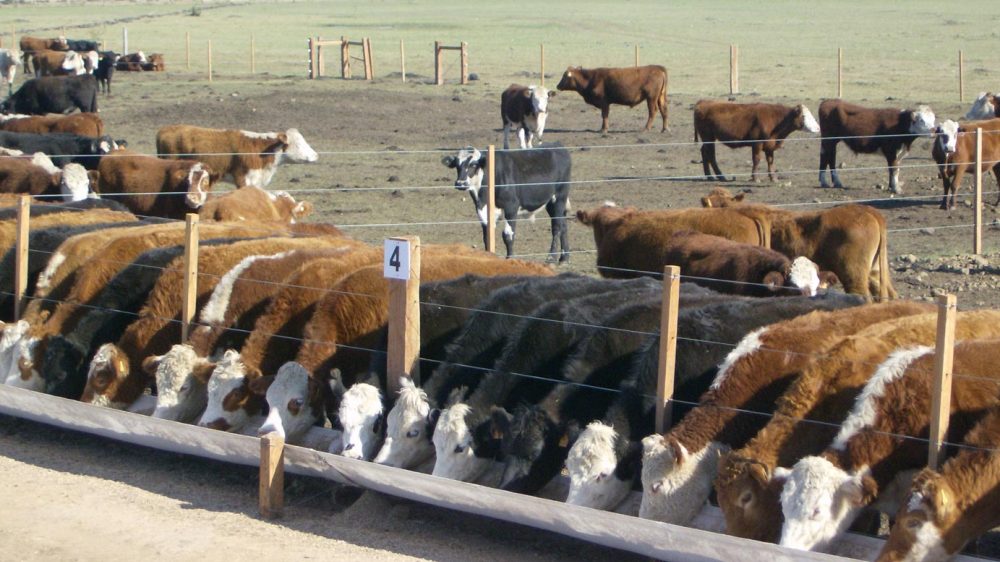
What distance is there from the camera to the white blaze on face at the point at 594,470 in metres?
6.62

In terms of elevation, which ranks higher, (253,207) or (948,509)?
(253,207)

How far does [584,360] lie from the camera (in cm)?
740

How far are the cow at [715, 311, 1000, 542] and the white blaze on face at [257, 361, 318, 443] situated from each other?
2.85 metres

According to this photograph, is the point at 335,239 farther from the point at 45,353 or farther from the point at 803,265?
the point at 803,265

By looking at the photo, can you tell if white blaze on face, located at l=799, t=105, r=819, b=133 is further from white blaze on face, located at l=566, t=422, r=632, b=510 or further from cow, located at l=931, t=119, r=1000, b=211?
white blaze on face, located at l=566, t=422, r=632, b=510

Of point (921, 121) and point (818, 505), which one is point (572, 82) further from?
point (818, 505)

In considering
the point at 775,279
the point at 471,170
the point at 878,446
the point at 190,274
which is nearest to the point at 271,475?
the point at 190,274

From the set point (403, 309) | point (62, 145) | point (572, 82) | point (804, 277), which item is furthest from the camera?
point (572, 82)

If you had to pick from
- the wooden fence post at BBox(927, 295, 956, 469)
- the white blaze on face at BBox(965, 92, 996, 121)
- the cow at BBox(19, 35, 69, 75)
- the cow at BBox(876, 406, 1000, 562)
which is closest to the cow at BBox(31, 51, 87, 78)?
the cow at BBox(19, 35, 69, 75)

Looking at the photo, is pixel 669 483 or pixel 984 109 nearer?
pixel 669 483

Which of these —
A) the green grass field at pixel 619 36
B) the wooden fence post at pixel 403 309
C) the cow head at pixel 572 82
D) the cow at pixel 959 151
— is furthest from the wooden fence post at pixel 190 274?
the green grass field at pixel 619 36

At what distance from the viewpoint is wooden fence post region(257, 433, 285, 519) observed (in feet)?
23.4

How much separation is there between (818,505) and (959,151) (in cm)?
1437

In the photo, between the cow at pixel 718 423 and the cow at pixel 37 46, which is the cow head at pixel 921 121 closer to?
the cow at pixel 718 423
